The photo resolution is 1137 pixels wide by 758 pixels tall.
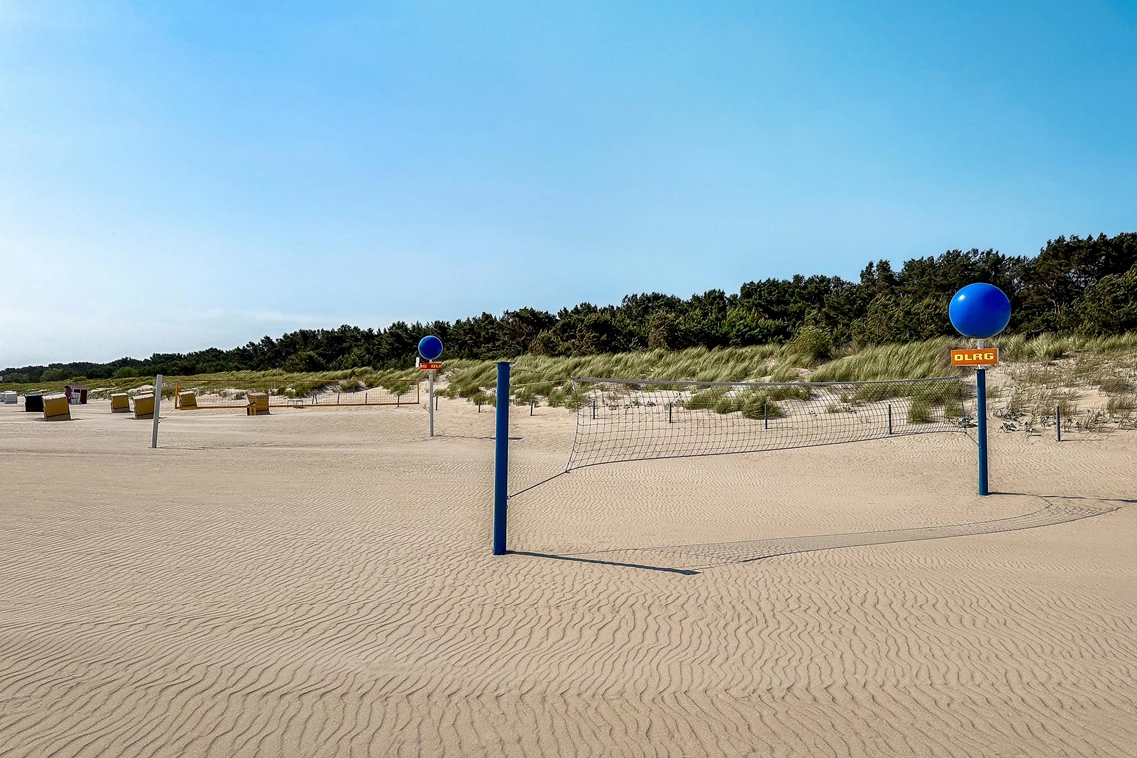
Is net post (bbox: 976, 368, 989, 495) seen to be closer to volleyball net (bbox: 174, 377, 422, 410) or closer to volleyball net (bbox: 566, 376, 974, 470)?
volleyball net (bbox: 566, 376, 974, 470)

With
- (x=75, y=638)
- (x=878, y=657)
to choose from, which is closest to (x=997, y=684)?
(x=878, y=657)

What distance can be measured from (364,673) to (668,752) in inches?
62.6

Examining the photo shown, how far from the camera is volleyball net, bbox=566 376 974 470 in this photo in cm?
1450

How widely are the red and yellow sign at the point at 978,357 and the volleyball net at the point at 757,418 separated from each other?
4059 millimetres

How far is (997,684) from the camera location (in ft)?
11.4

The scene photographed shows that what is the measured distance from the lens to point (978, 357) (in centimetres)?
884

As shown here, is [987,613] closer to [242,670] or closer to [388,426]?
[242,670]

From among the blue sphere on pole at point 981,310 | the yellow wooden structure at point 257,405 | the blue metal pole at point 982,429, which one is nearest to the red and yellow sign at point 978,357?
the blue metal pole at point 982,429

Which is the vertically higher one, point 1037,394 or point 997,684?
point 1037,394

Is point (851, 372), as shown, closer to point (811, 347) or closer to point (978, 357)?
point (811, 347)

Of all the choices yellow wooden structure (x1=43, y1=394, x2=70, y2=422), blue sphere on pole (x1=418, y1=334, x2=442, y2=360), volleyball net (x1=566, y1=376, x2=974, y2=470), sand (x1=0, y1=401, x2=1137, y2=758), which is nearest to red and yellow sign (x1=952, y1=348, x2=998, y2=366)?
sand (x1=0, y1=401, x2=1137, y2=758)

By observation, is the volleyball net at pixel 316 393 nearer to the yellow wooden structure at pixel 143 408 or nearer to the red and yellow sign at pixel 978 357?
the yellow wooden structure at pixel 143 408

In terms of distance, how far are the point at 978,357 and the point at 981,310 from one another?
0.70 metres

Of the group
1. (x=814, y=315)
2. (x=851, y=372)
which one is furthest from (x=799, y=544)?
(x=814, y=315)
